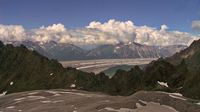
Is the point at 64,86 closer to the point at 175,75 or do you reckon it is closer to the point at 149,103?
the point at 175,75

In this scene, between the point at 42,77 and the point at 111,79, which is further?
the point at 42,77

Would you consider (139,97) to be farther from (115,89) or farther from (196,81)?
(115,89)

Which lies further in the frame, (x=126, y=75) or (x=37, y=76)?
(x=37, y=76)

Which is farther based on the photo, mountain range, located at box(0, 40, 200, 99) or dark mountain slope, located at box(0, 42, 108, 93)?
dark mountain slope, located at box(0, 42, 108, 93)

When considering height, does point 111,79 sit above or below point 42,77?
below

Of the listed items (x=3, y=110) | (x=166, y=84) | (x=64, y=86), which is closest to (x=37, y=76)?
(x=64, y=86)

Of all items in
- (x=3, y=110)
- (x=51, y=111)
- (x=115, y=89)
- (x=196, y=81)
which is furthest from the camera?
(x=115, y=89)

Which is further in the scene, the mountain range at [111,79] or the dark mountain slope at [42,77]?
the dark mountain slope at [42,77]

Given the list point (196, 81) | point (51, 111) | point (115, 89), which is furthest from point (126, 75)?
point (51, 111)

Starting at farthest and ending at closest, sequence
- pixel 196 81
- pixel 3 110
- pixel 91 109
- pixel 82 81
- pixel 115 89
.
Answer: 1. pixel 82 81
2. pixel 115 89
3. pixel 196 81
4. pixel 3 110
5. pixel 91 109
